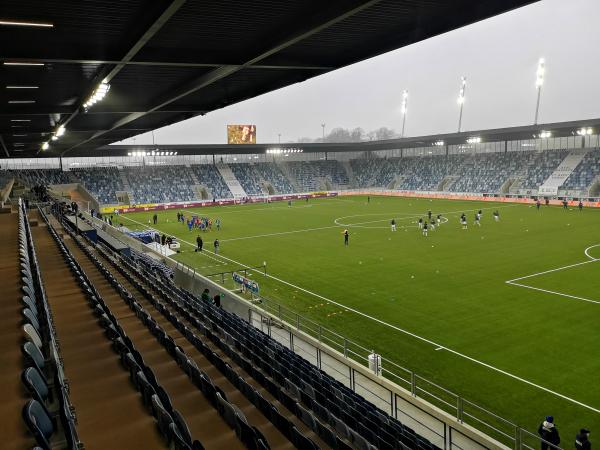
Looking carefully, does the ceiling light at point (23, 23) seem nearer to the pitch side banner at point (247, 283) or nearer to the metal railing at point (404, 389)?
the metal railing at point (404, 389)

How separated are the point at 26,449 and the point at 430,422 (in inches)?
363

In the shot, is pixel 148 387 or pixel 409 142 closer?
pixel 148 387

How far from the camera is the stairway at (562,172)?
212 feet

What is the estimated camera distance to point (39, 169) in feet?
242

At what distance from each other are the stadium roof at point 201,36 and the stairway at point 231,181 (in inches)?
2589

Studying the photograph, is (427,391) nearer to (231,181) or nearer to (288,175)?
(231,181)

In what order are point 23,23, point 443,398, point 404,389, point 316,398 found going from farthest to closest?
point 443,398 < point 404,389 < point 316,398 < point 23,23

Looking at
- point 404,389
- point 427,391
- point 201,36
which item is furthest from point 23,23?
point 427,391

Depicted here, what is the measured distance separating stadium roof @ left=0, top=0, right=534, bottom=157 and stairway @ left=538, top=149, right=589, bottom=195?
196 ft

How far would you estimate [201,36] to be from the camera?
10.3 metres

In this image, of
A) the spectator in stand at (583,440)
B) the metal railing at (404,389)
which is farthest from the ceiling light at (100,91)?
the spectator in stand at (583,440)

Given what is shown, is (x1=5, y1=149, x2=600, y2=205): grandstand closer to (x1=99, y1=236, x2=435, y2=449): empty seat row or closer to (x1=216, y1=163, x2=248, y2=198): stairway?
(x1=216, y1=163, x2=248, y2=198): stairway

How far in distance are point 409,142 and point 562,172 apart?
23353 millimetres

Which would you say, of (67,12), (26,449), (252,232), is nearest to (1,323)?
(26,449)
